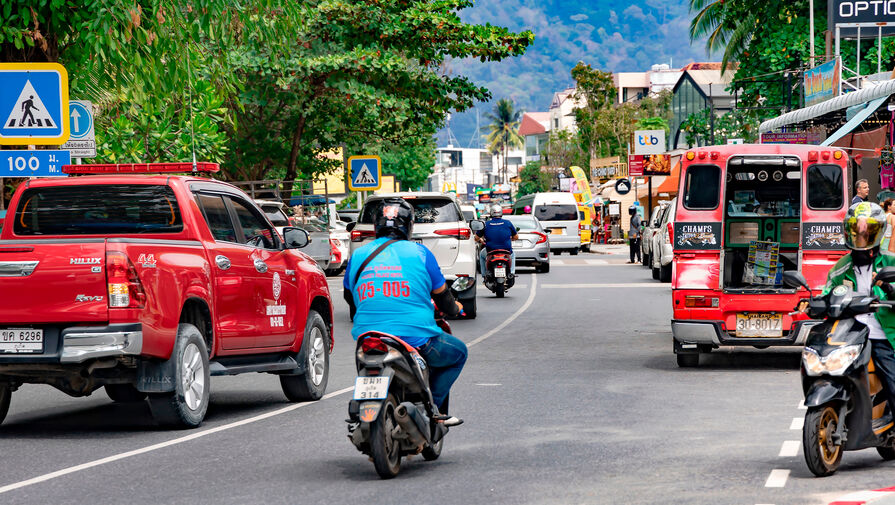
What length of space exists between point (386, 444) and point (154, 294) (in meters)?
2.76

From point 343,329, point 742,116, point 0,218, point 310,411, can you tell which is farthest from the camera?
point 742,116

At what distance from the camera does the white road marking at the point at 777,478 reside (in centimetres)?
768

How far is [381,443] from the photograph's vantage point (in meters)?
7.73

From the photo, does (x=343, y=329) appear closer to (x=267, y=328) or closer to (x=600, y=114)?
(x=267, y=328)

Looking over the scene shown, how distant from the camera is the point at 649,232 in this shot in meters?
36.6

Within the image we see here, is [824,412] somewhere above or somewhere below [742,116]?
below

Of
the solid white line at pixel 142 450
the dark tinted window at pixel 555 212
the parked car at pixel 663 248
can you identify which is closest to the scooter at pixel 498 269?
the parked car at pixel 663 248

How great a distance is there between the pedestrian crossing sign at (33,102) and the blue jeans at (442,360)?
777 centimetres

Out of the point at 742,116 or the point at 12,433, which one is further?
the point at 742,116

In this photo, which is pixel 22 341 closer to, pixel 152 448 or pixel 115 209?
pixel 152 448

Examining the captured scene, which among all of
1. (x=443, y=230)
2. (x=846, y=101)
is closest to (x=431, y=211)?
(x=443, y=230)

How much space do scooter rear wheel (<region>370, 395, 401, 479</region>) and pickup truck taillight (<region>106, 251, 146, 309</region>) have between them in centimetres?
264

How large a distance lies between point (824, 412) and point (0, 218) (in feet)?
32.2

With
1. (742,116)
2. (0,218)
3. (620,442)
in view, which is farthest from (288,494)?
(742,116)
